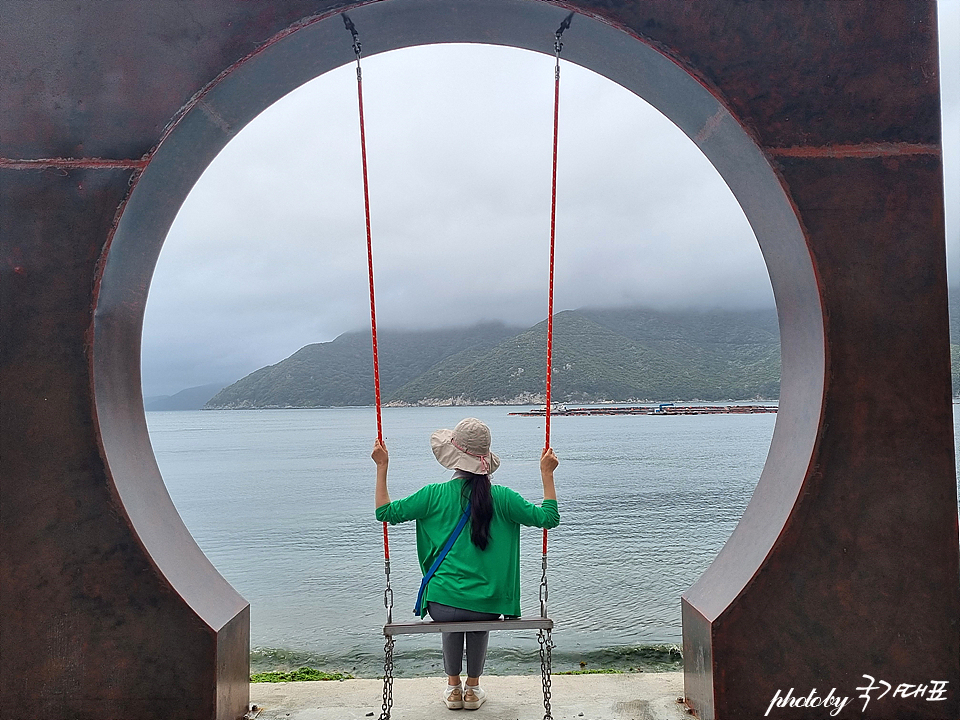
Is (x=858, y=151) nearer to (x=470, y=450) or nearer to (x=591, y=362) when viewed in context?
(x=470, y=450)

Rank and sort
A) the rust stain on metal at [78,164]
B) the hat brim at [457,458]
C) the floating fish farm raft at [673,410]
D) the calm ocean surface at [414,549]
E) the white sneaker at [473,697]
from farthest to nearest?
Answer: the floating fish farm raft at [673,410]
the calm ocean surface at [414,549]
the white sneaker at [473,697]
the hat brim at [457,458]
the rust stain on metal at [78,164]

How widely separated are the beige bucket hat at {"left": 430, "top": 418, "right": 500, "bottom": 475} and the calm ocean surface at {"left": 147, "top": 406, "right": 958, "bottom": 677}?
2.72 metres

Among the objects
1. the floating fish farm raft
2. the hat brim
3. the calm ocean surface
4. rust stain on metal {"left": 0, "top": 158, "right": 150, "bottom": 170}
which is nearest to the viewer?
rust stain on metal {"left": 0, "top": 158, "right": 150, "bottom": 170}

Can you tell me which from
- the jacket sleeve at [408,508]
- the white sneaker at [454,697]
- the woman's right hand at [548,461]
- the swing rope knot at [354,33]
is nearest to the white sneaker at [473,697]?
the white sneaker at [454,697]

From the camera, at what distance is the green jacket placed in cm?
318

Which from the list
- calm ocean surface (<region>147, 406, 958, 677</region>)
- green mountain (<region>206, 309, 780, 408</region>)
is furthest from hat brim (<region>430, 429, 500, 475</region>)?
green mountain (<region>206, 309, 780, 408</region>)

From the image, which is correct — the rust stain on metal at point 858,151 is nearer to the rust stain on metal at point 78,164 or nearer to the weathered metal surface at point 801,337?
the weathered metal surface at point 801,337

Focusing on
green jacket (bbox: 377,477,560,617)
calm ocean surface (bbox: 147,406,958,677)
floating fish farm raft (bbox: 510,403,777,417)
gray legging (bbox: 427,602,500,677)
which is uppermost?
floating fish farm raft (bbox: 510,403,777,417)

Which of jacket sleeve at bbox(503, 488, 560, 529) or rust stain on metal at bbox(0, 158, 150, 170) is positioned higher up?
rust stain on metal at bbox(0, 158, 150, 170)

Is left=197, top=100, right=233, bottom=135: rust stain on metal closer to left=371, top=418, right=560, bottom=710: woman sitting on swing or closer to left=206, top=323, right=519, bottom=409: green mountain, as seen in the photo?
left=371, top=418, right=560, bottom=710: woman sitting on swing

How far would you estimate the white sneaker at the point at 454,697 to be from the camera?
3396 millimetres

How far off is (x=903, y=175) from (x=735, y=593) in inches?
68.3

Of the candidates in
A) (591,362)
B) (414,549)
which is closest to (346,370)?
(591,362)

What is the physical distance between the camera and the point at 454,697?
3.41 meters
